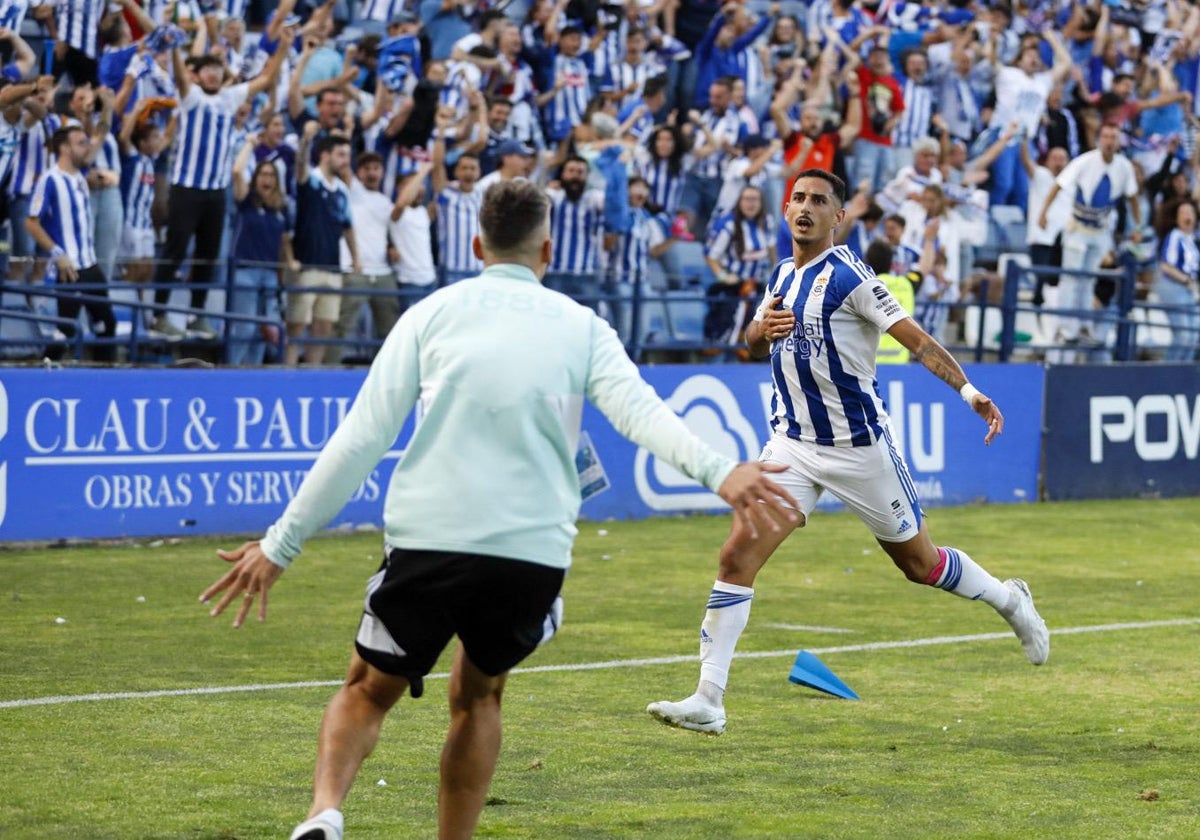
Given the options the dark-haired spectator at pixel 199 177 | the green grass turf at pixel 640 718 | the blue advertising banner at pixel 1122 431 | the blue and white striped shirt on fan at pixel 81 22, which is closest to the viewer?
the green grass turf at pixel 640 718

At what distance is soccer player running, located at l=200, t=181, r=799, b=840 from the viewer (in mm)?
4855

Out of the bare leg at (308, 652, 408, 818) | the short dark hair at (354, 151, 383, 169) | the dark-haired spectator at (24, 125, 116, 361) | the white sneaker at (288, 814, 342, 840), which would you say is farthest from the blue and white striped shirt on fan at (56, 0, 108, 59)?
the white sneaker at (288, 814, 342, 840)

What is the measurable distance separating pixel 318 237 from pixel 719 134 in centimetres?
558

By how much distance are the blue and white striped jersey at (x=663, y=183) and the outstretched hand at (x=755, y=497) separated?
48.1 ft

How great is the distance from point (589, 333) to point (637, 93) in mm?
15595

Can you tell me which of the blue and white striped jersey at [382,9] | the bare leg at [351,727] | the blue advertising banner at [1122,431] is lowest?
the blue advertising banner at [1122,431]

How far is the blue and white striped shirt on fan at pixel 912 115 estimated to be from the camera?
72.1ft

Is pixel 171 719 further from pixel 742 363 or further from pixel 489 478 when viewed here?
pixel 742 363

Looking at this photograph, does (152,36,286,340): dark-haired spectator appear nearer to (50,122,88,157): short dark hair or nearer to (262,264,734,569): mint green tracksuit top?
(50,122,88,157): short dark hair

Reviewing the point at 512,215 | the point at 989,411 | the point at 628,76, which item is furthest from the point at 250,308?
the point at 512,215

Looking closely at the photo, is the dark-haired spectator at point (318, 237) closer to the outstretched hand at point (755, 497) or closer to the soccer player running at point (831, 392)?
the soccer player running at point (831, 392)

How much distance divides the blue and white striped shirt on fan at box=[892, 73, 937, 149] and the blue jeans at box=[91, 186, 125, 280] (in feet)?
32.3

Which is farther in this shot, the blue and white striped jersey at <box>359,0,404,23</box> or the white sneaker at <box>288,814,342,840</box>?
the blue and white striped jersey at <box>359,0,404,23</box>

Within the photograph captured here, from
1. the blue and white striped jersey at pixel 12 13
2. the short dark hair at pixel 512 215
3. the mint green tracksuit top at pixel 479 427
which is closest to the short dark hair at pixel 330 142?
the blue and white striped jersey at pixel 12 13
